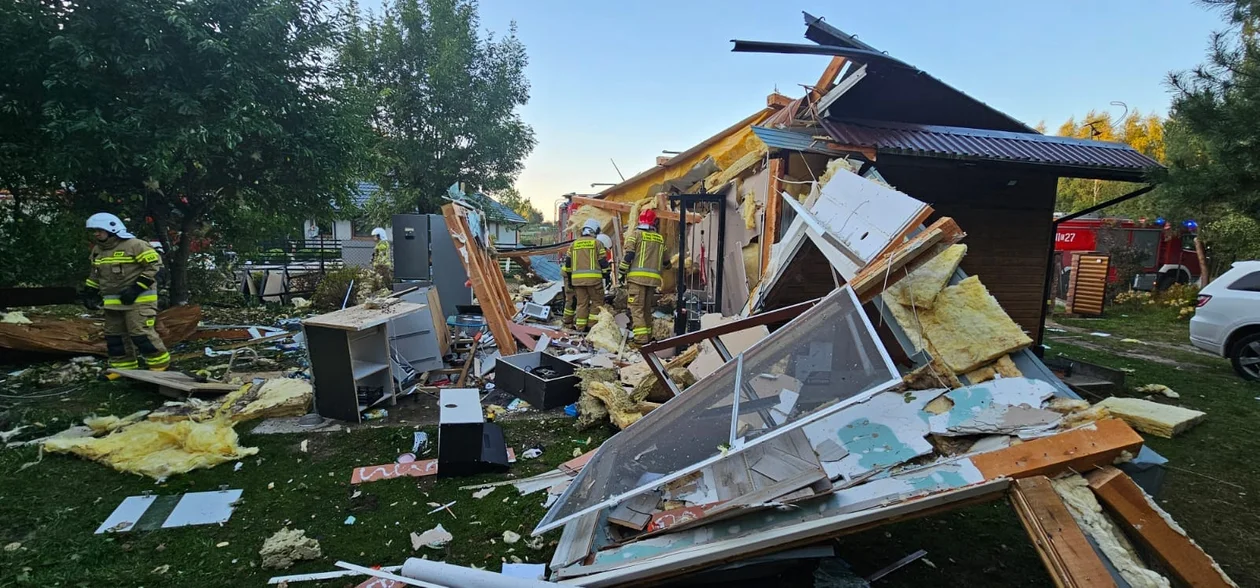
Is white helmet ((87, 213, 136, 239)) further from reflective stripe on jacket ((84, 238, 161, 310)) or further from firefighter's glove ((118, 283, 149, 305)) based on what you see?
firefighter's glove ((118, 283, 149, 305))

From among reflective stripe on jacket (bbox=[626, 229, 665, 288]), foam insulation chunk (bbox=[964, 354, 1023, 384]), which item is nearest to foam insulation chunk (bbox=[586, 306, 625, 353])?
reflective stripe on jacket (bbox=[626, 229, 665, 288])

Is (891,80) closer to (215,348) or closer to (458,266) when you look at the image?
(458,266)

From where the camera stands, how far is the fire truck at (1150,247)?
44.0 feet

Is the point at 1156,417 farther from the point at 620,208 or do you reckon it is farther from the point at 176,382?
the point at 176,382

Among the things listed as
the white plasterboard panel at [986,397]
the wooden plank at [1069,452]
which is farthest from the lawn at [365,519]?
the wooden plank at [1069,452]

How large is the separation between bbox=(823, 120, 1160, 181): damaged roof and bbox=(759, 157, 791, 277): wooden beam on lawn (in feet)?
2.31

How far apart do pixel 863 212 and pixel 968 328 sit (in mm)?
1265

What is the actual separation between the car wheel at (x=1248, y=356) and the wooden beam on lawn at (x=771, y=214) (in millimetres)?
5806

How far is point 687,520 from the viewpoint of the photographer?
2.45 meters

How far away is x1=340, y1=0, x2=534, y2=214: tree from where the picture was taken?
18562 mm

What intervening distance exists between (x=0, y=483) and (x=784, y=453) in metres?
4.85

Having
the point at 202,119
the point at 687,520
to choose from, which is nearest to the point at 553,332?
the point at 202,119

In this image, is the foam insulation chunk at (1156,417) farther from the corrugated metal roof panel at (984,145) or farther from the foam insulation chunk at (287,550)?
the foam insulation chunk at (287,550)

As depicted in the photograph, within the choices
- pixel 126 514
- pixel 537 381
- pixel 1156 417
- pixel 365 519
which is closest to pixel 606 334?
pixel 537 381
